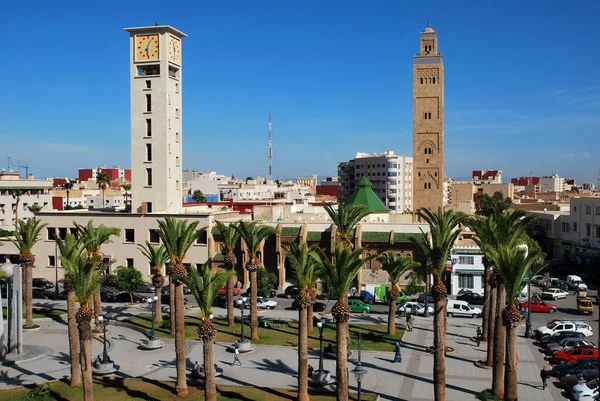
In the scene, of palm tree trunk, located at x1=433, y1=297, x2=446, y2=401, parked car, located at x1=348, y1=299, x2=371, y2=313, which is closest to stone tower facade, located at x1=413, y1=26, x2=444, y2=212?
parked car, located at x1=348, y1=299, x2=371, y2=313

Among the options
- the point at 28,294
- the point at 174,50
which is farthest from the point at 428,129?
the point at 28,294

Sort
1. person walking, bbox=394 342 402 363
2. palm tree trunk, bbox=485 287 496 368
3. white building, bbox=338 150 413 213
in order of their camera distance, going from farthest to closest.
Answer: white building, bbox=338 150 413 213
person walking, bbox=394 342 402 363
palm tree trunk, bbox=485 287 496 368

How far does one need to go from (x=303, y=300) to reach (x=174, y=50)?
37.6 m

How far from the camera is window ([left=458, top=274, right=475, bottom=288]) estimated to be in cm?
5147

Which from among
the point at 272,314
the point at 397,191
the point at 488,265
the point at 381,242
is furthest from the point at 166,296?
the point at 397,191

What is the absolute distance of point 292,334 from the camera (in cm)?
3853

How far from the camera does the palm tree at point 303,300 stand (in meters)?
26.2

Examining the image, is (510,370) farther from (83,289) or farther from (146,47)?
(146,47)

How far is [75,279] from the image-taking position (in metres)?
26.0

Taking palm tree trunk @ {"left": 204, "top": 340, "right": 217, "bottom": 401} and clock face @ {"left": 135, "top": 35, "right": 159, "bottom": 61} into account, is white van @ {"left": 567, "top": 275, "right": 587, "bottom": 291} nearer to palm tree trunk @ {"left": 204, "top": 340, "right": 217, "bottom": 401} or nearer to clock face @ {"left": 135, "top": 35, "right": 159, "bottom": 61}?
palm tree trunk @ {"left": 204, "top": 340, "right": 217, "bottom": 401}

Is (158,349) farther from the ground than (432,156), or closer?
closer

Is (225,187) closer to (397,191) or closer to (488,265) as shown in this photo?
(397,191)

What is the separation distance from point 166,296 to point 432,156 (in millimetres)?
40210

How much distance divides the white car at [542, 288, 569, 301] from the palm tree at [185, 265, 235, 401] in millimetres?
33490
